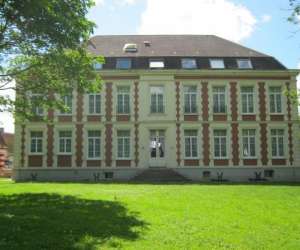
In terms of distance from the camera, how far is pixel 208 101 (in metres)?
26.6

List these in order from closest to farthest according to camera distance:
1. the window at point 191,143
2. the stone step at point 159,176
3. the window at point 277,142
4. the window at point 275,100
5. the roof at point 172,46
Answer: the stone step at point 159,176, the window at point 191,143, the window at point 277,142, the window at point 275,100, the roof at point 172,46

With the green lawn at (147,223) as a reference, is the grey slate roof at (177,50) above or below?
above

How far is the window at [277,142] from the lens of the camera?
2633 centimetres

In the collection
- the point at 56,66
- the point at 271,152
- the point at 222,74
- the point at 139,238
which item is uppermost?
the point at 222,74

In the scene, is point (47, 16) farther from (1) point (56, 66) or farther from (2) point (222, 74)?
(2) point (222, 74)

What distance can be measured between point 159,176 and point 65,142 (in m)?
6.87

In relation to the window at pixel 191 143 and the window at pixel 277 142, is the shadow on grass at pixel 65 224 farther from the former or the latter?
the window at pixel 277 142

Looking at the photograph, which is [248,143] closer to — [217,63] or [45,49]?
[217,63]

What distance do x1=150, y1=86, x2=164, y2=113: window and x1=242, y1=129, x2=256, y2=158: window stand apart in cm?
593

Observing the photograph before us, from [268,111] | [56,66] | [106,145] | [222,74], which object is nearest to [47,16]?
[56,66]

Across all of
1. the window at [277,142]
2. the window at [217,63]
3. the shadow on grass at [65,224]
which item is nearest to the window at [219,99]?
the window at [217,63]

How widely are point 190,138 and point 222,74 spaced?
4919 millimetres

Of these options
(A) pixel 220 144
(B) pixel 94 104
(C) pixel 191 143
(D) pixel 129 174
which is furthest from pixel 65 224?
(A) pixel 220 144

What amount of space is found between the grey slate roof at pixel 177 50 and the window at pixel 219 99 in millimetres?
1671
